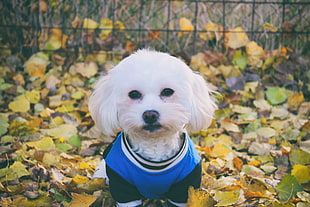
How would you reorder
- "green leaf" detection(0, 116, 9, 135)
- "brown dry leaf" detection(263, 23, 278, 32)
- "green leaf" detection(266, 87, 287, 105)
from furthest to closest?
"brown dry leaf" detection(263, 23, 278, 32) < "green leaf" detection(266, 87, 287, 105) < "green leaf" detection(0, 116, 9, 135)

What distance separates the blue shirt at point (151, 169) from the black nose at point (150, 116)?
251 millimetres

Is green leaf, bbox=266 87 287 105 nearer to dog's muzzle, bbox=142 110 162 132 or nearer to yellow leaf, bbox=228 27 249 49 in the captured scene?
yellow leaf, bbox=228 27 249 49

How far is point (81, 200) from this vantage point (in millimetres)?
2014

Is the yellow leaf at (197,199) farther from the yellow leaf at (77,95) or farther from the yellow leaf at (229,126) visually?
the yellow leaf at (77,95)

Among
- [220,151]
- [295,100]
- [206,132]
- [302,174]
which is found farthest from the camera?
[295,100]

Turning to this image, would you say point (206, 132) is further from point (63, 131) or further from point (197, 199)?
point (197, 199)

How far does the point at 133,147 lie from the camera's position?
2088mm

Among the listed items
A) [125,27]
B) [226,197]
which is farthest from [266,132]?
[125,27]

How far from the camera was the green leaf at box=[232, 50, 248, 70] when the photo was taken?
4195 mm

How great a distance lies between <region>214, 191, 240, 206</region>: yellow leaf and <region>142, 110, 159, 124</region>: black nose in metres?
0.59

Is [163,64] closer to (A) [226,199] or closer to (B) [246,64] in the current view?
(A) [226,199]

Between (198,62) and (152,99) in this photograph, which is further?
(198,62)

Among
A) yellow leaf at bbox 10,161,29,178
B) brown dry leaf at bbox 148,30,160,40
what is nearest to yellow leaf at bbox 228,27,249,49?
brown dry leaf at bbox 148,30,160,40

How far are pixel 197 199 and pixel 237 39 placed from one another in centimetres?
271
